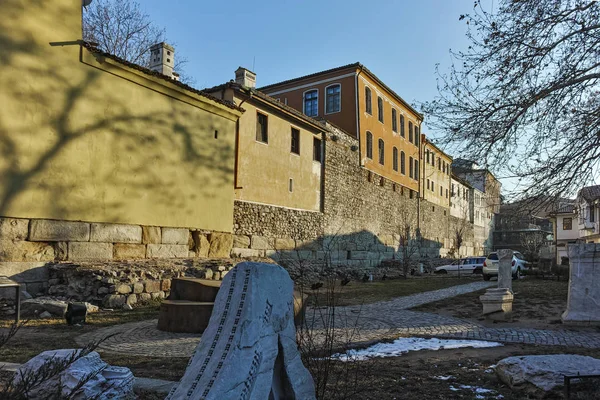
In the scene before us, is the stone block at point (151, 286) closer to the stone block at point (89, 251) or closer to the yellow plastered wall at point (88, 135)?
the stone block at point (89, 251)

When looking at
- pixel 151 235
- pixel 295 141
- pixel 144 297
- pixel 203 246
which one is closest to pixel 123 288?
pixel 144 297

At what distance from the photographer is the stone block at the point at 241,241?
16266 millimetres

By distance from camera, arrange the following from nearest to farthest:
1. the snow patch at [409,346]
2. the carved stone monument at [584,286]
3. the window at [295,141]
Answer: the snow patch at [409,346], the carved stone monument at [584,286], the window at [295,141]

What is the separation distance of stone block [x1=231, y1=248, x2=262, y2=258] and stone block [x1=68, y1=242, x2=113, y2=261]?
17.3 ft

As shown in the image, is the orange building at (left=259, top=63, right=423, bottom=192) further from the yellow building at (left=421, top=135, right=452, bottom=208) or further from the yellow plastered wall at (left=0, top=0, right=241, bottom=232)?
the yellow plastered wall at (left=0, top=0, right=241, bottom=232)

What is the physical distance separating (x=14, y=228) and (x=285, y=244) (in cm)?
1115

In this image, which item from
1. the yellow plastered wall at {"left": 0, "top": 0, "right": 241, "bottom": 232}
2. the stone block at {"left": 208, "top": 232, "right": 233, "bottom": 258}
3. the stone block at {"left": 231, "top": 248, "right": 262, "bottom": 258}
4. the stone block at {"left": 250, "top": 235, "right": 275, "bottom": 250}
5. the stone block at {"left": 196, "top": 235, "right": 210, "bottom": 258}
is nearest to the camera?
the yellow plastered wall at {"left": 0, "top": 0, "right": 241, "bottom": 232}

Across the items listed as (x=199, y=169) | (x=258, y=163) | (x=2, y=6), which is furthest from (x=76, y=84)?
(x=258, y=163)

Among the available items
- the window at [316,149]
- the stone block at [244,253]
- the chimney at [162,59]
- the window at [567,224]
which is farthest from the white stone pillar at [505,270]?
the window at [567,224]

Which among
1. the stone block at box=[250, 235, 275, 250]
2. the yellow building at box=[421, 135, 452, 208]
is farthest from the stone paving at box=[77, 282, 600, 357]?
the yellow building at box=[421, 135, 452, 208]

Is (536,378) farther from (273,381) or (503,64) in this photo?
(503,64)

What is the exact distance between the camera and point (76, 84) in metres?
10.8

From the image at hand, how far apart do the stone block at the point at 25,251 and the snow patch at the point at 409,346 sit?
7.57m

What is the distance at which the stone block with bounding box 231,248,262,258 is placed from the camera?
52.9 feet
